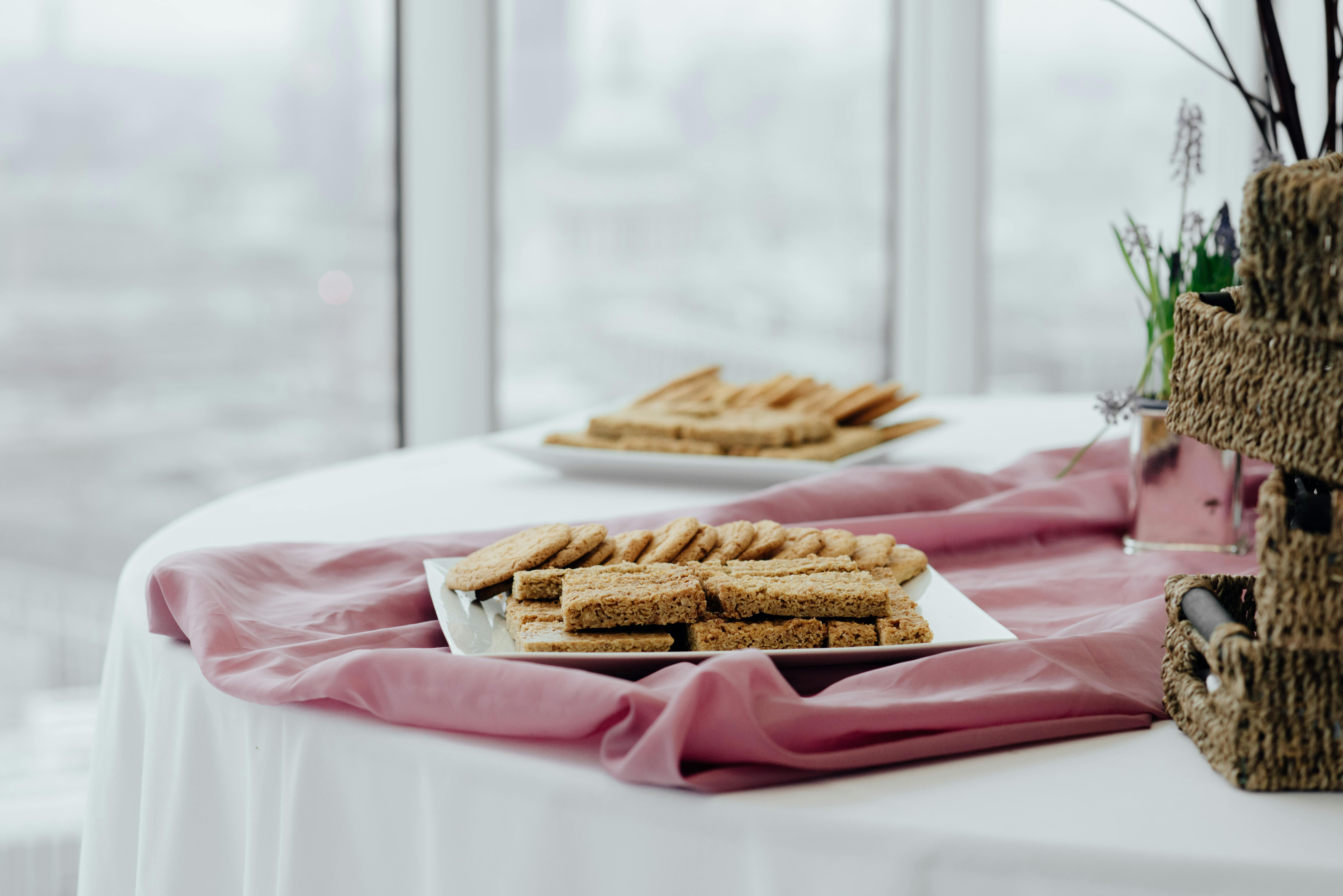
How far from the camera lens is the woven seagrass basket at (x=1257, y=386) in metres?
0.55

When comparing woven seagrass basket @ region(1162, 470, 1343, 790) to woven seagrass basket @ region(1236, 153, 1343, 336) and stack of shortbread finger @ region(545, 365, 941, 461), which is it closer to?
woven seagrass basket @ region(1236, 153, 1343, 336)

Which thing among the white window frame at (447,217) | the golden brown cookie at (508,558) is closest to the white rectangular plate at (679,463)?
the golden brown cookie at (508,558)

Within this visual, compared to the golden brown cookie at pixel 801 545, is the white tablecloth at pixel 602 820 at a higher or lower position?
lower

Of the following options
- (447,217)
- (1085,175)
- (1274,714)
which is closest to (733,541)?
(1274,714)

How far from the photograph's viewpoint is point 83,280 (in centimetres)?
308

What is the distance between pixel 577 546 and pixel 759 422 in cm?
77

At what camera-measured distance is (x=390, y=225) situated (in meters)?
3.55

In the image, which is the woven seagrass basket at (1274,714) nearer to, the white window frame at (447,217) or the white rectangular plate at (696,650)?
the white rectangular plate at (696,650)

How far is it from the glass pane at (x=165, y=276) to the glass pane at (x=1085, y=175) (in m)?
2.57

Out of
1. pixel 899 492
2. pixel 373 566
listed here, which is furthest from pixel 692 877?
pixel 899 492

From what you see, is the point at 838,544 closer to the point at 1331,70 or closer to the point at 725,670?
the point at 725,670

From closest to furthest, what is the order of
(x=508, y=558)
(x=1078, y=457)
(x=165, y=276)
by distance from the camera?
(x=508, y=558)
(x=1078, y=457)
(x=165, y=276)

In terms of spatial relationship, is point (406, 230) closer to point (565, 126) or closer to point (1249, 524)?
point (565, 126)

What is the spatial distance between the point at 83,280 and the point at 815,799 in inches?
119
